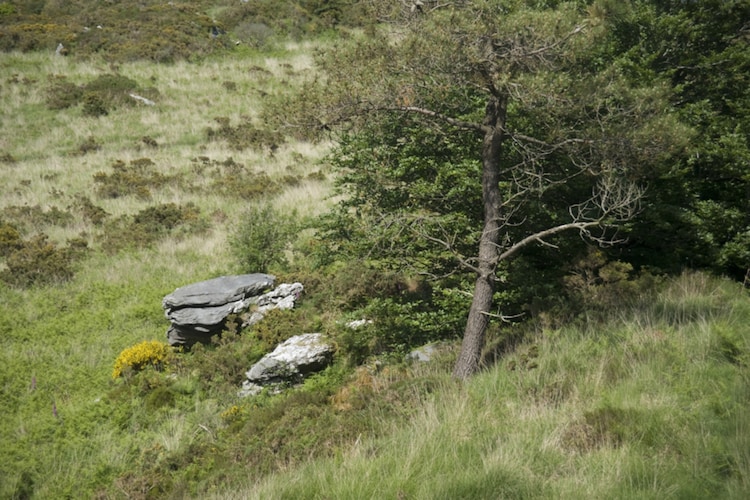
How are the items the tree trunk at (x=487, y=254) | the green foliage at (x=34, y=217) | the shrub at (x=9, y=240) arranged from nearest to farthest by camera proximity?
the tree trunk at (x=487, y=254), the shrub at (x=9, y=240), the green foliage at (x=34, y=217)

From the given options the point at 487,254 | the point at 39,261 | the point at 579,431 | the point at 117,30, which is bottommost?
the point at 39,261

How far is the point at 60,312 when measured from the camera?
9.94 meters

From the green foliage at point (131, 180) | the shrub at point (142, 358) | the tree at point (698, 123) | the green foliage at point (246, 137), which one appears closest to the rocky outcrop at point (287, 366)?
the shrub at point (142, 358)

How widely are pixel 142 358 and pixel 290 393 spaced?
265 cm

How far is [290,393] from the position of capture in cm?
746

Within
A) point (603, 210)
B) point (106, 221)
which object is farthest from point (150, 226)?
point (603, 210)

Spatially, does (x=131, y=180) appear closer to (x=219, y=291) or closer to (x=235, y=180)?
(x=235, y=180)

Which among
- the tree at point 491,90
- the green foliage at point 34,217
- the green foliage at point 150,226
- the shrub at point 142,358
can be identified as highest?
the tree at point 491,90

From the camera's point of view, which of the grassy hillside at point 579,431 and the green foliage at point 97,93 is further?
the green foliage at point 97,93

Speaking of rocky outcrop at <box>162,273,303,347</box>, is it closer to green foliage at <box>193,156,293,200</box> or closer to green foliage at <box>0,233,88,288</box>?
green foliage at <box>0,233,88,288</box>

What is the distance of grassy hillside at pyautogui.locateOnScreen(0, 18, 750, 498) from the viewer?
11.5ft

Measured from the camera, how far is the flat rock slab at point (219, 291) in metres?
9.27

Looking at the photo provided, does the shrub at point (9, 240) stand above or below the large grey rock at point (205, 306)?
above

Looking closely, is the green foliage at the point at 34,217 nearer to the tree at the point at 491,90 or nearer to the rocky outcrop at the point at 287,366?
the rocky outcrop at the point at 287,366
